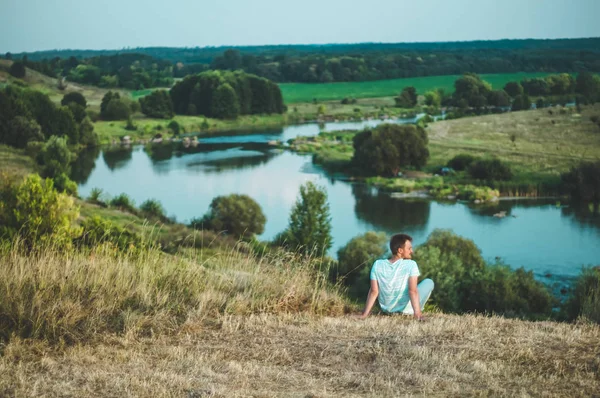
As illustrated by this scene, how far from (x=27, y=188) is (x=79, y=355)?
15.6 metres

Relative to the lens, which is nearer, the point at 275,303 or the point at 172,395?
the point at 172,395

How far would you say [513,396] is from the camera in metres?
4.76

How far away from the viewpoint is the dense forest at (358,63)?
104750mm

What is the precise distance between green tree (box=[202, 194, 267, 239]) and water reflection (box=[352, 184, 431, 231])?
7.50 meters

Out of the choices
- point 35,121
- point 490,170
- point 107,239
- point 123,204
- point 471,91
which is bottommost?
point 123,204

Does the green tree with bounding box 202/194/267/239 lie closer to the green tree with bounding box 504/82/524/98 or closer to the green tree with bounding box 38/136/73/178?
the green tree with bounding box 38/136/73/178

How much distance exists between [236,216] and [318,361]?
3571 cm

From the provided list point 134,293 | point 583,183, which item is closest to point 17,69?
point 583,183

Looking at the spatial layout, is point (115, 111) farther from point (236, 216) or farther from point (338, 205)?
point (236, 216)

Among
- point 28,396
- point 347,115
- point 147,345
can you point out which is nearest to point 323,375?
point 147,345

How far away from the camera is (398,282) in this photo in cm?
711

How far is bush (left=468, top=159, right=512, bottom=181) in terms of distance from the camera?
60188 mm

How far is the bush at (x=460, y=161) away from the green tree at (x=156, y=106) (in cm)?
4775

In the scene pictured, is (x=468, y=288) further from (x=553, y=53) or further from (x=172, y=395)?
(x=553, y=53)
